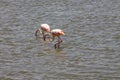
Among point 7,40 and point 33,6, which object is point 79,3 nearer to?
point 33,6

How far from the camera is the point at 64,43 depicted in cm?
1902

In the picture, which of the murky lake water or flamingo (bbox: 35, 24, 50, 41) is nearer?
the murky lake water

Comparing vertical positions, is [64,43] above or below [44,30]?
below

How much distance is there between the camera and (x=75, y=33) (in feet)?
67.2

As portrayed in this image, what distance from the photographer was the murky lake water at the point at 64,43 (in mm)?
14891

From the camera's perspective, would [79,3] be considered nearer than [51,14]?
No

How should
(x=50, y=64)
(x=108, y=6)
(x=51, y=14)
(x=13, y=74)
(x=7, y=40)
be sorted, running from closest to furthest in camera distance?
(x=13, y=74)
(x=50, y=64)
(x=7, y=40)
(x=51, y=14)
(x=108, y=6)

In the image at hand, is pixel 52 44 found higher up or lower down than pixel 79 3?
lower down

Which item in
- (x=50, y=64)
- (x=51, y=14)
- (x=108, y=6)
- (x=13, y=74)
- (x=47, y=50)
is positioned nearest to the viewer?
(x=13, y=74)

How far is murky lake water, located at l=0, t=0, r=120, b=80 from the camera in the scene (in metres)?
14.9

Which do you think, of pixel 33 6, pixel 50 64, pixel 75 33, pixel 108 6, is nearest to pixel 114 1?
pixel 108 6

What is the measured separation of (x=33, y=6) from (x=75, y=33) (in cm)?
892

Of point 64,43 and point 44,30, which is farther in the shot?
point 44,30

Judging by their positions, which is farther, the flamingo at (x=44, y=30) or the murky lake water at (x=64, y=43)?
the flamingo at (x=44, y=30)
